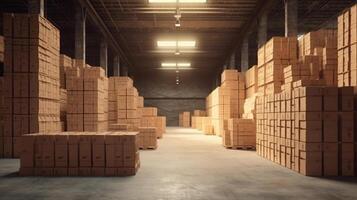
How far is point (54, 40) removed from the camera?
13.0 m

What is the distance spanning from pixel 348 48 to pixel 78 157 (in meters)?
7.46

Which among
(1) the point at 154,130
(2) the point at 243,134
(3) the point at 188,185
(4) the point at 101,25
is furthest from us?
(4) the point at 101,25

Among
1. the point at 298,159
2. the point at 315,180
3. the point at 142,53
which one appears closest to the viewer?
the point at 315,180

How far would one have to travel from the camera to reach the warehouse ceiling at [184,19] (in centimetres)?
2058

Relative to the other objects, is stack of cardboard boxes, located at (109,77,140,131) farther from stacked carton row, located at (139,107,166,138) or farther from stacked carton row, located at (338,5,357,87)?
stacked carton row, located at (338,5,357,87)

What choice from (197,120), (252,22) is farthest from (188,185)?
(197,120)

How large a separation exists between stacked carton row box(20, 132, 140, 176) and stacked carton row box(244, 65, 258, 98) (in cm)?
1160

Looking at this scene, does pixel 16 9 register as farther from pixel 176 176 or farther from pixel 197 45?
pixel 176 176

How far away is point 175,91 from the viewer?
4731cm

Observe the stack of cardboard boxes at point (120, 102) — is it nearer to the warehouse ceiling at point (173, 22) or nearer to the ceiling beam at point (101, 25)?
the ceiling beam at point (101, 25)

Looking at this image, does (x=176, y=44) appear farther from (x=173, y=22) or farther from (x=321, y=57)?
(x=321, y=57)

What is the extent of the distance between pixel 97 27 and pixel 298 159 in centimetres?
1766

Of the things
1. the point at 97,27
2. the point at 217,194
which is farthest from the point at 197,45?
the point at 217,194

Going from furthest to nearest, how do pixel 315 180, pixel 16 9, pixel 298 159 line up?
pixel 16 9 < pixel 298 159 < pixel 315 180
